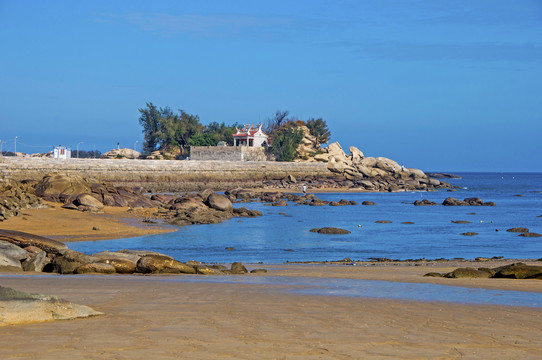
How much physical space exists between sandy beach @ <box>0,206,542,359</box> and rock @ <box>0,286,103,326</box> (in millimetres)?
182

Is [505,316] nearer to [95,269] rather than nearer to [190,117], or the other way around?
[95,269]

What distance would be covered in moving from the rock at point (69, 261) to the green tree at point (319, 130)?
10769 cm

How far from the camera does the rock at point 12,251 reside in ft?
47.6

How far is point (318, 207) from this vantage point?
50625mm

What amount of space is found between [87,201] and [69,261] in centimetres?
2043

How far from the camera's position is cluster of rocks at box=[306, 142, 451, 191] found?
86.9 meters

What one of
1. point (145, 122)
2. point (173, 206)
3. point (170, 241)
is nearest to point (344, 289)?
point (170, 241)

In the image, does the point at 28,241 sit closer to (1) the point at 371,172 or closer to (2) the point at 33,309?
(2) the point at 33,309

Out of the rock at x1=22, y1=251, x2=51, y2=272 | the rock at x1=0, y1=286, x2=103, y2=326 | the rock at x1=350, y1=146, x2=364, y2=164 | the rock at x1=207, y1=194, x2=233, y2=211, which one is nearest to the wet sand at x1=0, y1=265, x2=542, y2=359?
the rock at x1=0, y1=286, x2=103, y2=326

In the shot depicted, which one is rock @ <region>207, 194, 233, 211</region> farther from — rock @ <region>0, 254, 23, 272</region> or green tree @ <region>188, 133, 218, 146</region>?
green tree @ <region>188, 133, 218, 146</region>

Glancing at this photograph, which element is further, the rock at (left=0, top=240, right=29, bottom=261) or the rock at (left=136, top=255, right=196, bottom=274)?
the rock at (left=0, top=240, right=29, bottom=261)

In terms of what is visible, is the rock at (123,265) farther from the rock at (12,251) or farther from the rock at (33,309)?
the rock at (33,309)

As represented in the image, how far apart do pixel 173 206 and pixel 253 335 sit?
31.1 metres

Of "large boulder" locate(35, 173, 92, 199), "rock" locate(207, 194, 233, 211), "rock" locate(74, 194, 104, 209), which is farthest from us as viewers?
"rock" locate(207, 194, 233, 211)
